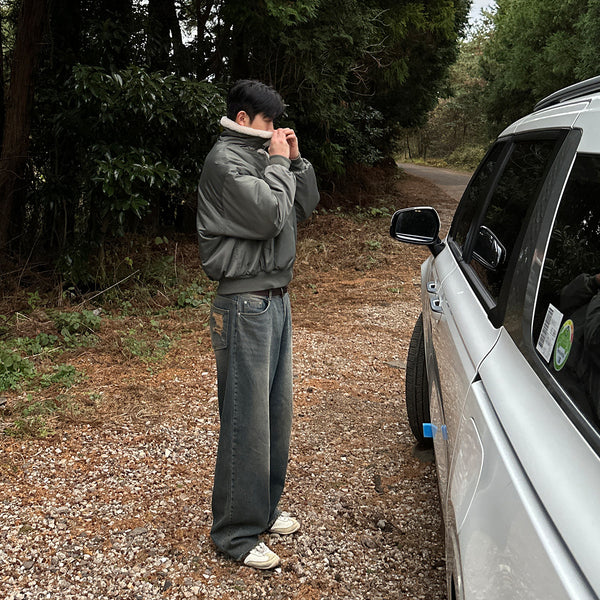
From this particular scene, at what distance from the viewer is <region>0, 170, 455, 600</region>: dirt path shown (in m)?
2.95

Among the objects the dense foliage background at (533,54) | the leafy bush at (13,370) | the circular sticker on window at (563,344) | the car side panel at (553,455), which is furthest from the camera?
the dense foliage background at (533,54)

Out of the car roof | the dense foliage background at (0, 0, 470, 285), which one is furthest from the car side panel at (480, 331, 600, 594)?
the dense foliage background at (0, 0, 470, 285)

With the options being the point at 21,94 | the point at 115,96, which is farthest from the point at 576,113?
the point at 21,94

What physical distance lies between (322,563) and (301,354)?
3.28 meters

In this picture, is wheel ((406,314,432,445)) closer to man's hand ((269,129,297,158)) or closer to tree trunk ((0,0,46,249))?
man's hand ((269,129,297,158))

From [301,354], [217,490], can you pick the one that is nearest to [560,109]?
[217,490]

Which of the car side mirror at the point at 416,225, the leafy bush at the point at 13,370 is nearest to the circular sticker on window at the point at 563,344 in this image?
the car side mirror at the point at 416,225

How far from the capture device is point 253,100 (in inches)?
105

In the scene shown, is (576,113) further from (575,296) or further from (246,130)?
(246,130)

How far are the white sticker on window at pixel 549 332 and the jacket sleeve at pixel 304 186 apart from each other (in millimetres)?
1572

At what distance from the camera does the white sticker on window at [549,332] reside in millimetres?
1440

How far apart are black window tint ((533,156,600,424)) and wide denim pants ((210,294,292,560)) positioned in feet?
4.60

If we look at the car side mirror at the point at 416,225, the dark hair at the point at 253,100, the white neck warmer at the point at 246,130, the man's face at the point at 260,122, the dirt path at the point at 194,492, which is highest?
the dark hair at the point at 253,100

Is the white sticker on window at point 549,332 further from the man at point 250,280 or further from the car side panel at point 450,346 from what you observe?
the man at point 250,280
